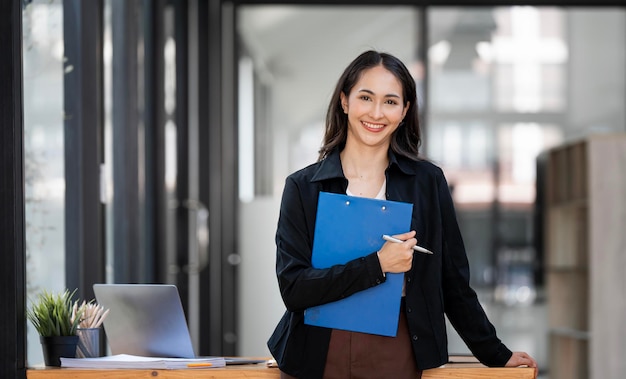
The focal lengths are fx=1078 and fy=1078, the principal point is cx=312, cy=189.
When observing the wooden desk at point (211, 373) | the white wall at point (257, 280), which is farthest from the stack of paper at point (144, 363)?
the white wall at point (257, 280)

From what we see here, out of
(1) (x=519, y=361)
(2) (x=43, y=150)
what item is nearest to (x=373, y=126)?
(1) (x=519, y=361)

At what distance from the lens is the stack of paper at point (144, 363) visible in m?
2.30

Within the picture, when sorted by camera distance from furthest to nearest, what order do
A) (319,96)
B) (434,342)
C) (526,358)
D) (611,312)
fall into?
1. (319,96)
2. (611,312)
3. (526,358)
4. (434,342)

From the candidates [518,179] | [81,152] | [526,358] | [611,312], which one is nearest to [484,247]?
[518,179]

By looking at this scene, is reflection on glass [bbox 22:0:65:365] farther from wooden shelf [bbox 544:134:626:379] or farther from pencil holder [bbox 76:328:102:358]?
wooden shelf [bbox 544:134:626:379]

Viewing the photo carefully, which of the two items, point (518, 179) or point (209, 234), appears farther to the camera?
point (518, 179)

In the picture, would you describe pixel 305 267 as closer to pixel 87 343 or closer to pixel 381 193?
pixel 381 193

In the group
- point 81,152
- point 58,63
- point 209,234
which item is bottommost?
point 209,234

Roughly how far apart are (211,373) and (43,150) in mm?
956

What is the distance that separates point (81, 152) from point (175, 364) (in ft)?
3.63

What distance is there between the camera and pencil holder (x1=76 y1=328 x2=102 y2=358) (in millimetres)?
2402

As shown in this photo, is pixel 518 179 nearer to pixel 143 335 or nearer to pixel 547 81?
pixel 547 81

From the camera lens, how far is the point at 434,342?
2178 millimetres

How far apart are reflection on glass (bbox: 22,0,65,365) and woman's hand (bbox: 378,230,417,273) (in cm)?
105
